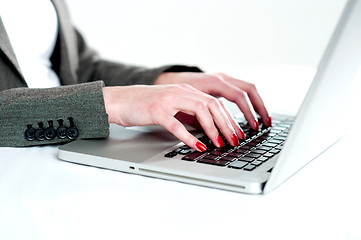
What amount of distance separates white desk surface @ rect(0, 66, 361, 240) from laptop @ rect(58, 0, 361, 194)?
19 millimetres

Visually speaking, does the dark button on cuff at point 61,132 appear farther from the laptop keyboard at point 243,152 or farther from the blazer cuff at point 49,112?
the laptop keyboard at point 243,152

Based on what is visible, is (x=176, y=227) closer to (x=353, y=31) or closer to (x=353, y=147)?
(x=353, y=31)

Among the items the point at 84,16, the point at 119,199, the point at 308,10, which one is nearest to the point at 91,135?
the point at 119,199

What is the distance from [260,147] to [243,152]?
0.05m

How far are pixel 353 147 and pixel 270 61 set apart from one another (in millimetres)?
2198

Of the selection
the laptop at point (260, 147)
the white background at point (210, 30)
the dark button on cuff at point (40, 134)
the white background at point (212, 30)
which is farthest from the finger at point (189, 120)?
the white background at point (210, 30)

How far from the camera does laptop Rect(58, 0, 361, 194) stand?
0.51 m

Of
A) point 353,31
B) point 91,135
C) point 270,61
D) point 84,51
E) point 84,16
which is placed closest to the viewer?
point 353,31

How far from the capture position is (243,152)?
706mm

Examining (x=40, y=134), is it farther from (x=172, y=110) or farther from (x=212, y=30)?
(x=212, y=30)

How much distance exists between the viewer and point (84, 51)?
157cm

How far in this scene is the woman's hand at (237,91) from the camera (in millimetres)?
A: 922

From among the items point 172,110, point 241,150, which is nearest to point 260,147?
point 241,150

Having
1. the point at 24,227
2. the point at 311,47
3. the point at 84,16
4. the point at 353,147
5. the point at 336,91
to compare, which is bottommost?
the point at 84,16
